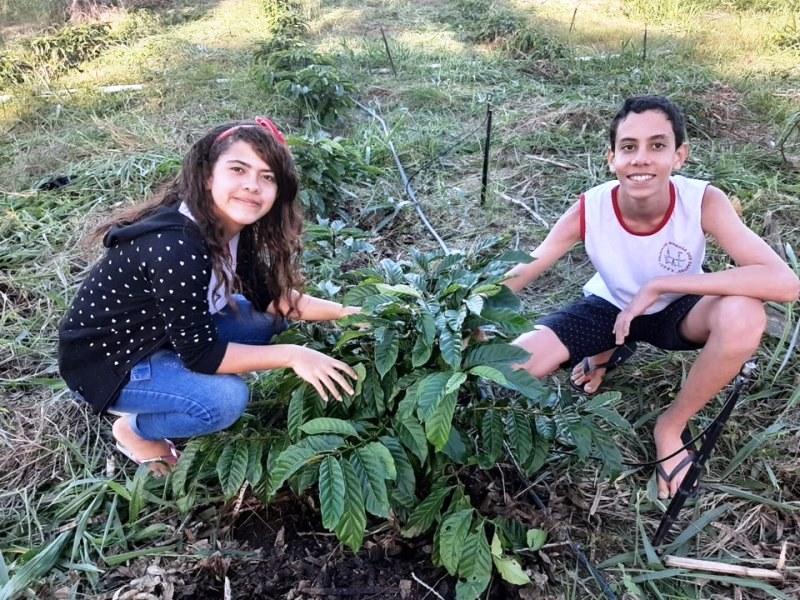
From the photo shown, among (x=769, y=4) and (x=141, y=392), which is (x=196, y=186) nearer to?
(x=141, y=392)

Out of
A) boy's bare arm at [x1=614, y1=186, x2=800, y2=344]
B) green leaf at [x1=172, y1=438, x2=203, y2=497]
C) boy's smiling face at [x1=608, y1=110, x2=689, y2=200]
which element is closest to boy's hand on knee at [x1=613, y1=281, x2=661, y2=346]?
boy's bare arm at [x1=614, y1=186, x2=800, y2=344]

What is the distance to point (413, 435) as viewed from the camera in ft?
4.25

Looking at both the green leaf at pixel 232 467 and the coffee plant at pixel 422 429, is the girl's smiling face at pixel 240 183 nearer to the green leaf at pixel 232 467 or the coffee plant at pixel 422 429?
the coffee plant at pixel 422 429

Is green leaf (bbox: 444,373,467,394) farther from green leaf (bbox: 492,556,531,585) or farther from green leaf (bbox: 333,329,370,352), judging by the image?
green leaf (bbox: 492,556,531,585)

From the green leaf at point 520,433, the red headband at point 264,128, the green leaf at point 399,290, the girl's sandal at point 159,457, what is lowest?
the girl's sandal at point 159,457

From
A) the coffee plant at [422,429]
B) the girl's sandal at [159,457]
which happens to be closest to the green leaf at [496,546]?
the coffee plant at [422,429]

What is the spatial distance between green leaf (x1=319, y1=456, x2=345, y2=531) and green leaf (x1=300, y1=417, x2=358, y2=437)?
2.7 inches

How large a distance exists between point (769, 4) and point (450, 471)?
6.77m

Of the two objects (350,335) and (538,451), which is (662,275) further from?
(350,335)

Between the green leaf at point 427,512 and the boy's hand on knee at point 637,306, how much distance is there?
26.9 inches

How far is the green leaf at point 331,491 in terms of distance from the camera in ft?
3.77

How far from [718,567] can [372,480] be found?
884 millimetres

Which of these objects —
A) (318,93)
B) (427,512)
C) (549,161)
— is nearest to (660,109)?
(427,512)

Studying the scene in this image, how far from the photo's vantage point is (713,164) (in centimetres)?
322
